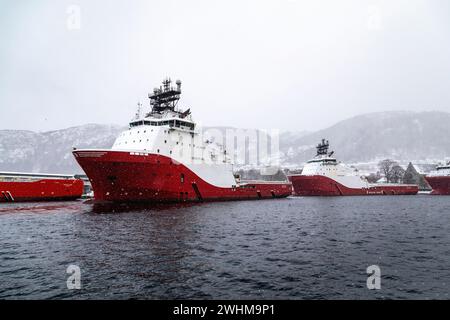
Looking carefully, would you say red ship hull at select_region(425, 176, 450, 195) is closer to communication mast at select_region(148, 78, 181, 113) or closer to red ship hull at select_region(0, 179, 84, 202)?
communication mast at select_region(148, 78, 181, 113)

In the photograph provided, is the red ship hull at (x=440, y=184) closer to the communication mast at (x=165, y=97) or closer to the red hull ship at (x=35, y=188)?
the communication mast at (x=165, y=97)

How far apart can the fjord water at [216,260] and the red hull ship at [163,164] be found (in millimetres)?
9259

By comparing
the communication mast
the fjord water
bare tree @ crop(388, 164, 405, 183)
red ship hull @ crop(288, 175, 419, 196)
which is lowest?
the fjord water

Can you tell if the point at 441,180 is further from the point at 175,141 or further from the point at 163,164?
the point at 163,164

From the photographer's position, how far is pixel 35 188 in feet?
136

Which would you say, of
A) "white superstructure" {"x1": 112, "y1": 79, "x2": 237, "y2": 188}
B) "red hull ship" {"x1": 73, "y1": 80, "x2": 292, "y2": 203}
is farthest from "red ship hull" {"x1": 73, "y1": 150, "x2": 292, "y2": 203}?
"white superstructure" {"x1": 112, "y1": 79, "x2": 237, "y2": 188}

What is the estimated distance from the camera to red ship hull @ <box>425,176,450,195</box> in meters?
70.2

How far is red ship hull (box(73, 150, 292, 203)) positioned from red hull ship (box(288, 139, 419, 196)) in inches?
1407

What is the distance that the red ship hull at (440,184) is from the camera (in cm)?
7025

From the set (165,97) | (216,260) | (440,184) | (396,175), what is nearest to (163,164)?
(165,97)

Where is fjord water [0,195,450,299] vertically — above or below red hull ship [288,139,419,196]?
below

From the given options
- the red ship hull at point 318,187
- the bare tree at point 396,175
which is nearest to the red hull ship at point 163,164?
the red ship hull at point 318,187
